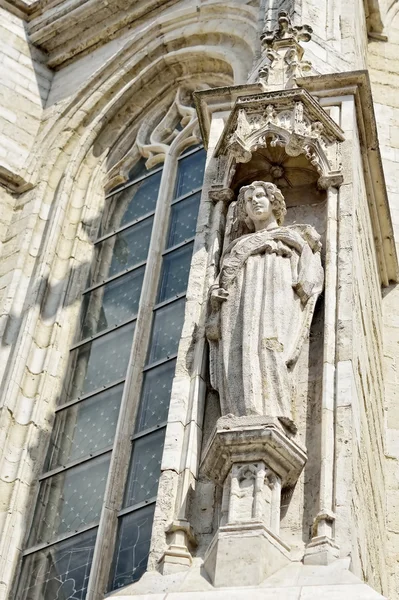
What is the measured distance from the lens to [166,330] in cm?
938

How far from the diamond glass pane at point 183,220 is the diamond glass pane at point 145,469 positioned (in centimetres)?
190

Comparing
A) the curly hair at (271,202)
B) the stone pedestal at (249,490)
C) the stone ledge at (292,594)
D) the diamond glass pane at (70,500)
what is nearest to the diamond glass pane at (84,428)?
the diamond glass pane at (70,500)

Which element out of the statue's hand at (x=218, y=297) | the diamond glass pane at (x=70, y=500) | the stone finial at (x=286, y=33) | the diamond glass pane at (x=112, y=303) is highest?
the stone finial at (x=286, y=33)

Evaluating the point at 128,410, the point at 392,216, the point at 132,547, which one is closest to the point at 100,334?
the point at 128,410

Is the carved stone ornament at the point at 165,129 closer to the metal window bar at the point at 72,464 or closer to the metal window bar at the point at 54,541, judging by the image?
the metal window bar at the point at 72,464

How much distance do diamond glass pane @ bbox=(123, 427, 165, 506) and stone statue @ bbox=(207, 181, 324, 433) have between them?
1.77 meters

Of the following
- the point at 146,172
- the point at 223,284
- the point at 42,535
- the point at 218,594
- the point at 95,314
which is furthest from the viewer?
the point at 146,172

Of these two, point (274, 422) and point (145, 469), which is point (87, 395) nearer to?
point (145, 469)

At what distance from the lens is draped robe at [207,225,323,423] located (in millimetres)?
6398

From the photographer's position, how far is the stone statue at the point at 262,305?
6402 millimetres

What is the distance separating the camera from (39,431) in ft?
30.7

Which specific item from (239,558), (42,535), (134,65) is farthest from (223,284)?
(134,65)

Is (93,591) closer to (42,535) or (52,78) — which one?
(42,535)

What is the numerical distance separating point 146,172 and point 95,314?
1.52m
